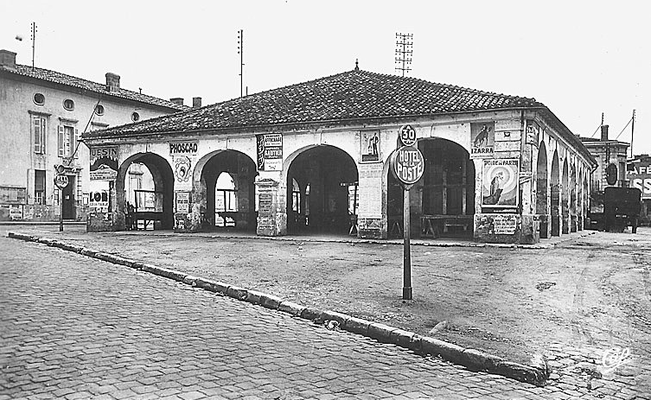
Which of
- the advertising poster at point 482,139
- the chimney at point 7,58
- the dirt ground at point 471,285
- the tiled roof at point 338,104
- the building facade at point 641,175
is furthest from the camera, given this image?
the building facade at point 641,175

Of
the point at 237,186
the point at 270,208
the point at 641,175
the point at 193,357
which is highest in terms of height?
the point at 641,175

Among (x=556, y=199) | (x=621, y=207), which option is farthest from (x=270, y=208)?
(x=621, y=207)

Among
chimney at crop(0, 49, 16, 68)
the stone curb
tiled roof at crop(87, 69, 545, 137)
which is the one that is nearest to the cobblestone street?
the stone curb

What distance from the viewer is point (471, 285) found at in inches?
383

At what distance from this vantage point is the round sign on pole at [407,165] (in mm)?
7922

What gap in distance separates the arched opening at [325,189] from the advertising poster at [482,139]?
8.29 meters

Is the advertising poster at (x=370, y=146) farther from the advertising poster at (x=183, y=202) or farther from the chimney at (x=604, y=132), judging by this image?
the chimney at (x=604, y=132)

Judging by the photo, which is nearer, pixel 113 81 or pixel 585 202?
pixel 585 202

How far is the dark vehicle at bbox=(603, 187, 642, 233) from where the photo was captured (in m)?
29.4

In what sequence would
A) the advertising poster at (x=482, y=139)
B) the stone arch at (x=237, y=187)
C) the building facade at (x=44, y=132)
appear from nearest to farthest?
the advertising poster at (x=482, y=139), the stone arch at (x=237, y=187), the building facade at (x=44, y=132)

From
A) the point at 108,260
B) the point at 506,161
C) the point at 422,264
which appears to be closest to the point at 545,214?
the point at 506,161

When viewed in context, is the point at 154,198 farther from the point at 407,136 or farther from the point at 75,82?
the point at 407,136

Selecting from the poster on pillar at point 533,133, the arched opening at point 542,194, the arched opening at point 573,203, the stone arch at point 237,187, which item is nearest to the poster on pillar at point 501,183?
the poster on pillar at point 533,133

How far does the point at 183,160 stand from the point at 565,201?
645 inches
